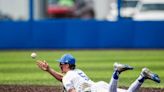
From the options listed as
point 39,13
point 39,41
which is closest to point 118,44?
point 39,41

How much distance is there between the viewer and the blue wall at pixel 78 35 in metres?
25.1

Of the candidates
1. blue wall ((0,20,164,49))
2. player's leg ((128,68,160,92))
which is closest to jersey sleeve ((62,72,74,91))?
player's leg ((128,68,160,92))

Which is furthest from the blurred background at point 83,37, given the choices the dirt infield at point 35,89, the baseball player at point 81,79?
the baseball player at point 81,79

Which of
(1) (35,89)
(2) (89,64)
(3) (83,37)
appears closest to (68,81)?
(1) (35,89)

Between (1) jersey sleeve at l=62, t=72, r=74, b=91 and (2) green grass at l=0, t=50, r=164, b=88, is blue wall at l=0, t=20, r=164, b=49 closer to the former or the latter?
(2) green grass at l=0, t=50, r=164, b=88

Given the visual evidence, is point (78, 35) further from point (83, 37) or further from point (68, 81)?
point (68, 81)

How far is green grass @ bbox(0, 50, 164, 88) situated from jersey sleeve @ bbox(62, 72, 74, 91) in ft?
11.8

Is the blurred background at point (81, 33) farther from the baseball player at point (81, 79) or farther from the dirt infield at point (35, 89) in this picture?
the baseball player at point (81, 79)

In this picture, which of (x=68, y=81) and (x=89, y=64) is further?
(x=89, y=64)

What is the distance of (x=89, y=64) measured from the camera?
61.8ft

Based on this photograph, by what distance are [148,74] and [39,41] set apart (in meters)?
14.9

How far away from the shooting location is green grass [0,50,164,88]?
15.0 metres

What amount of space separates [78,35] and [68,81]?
1507 centimetres

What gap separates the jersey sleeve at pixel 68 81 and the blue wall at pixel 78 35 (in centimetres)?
1482
